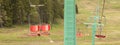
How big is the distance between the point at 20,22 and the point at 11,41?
12707mm

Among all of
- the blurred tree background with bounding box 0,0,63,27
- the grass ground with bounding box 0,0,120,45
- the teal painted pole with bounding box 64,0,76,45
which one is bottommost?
the grass ground with bounding box 0,0,120,45

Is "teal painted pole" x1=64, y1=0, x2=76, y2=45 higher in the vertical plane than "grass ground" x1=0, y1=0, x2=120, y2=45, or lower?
higher

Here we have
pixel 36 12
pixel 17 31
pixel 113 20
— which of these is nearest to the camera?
pixel 17 31

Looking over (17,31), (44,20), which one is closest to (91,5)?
(44,20)

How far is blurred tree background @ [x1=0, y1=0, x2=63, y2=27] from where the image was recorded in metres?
53.5

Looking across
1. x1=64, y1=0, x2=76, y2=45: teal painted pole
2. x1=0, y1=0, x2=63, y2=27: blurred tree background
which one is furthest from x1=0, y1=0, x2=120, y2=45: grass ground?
x1=64, y1=0, x2=76, y2=45: teal painted pole

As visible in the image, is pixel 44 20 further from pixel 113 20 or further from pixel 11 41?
pixel 11 41

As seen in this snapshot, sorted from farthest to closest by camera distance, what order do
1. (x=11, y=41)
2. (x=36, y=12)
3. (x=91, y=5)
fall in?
(x=91, y=5) → (x=36, y=12) → (x=11, y=41)

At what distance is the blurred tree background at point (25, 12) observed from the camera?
53.5 m

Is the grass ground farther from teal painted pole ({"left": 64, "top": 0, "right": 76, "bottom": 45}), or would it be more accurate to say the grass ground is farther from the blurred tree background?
teal painted pole ({"left": 64, "top": 0, "right": 76, "bottom": 45})

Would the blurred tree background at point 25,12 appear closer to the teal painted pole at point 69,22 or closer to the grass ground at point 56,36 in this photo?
the grass ground at point 56,36

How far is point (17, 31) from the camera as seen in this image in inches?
1976

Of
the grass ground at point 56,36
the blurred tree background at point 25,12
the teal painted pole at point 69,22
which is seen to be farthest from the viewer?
the blurred tree background at point 25,12

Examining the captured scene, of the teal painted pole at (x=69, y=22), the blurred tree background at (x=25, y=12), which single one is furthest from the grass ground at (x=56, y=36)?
the teal painted pole at (x=69, y=22)
